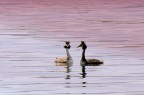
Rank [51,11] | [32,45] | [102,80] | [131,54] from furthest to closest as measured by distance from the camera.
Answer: [51,11] < [32,45] < [131,54] < [102,80]

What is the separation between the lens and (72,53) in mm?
43656

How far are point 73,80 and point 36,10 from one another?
52.1 m

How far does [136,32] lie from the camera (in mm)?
57531

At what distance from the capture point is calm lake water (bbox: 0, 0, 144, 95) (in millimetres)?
32500

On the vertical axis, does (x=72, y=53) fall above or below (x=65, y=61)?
above

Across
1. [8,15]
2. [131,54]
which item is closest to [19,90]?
[131,54]

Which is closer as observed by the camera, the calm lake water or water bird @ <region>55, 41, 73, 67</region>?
the calm lake water

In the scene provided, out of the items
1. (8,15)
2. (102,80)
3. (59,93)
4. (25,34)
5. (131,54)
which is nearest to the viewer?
(59,93)

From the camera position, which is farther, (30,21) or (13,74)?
(30,21)

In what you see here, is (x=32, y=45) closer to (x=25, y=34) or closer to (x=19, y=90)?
(x=25, y=34)

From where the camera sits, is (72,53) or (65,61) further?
(72,53)

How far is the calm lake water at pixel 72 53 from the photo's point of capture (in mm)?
32500

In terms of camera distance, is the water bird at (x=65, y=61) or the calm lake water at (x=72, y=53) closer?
the calm lake water at (x=72, y=53)

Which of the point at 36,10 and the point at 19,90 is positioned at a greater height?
the point at 36,10
